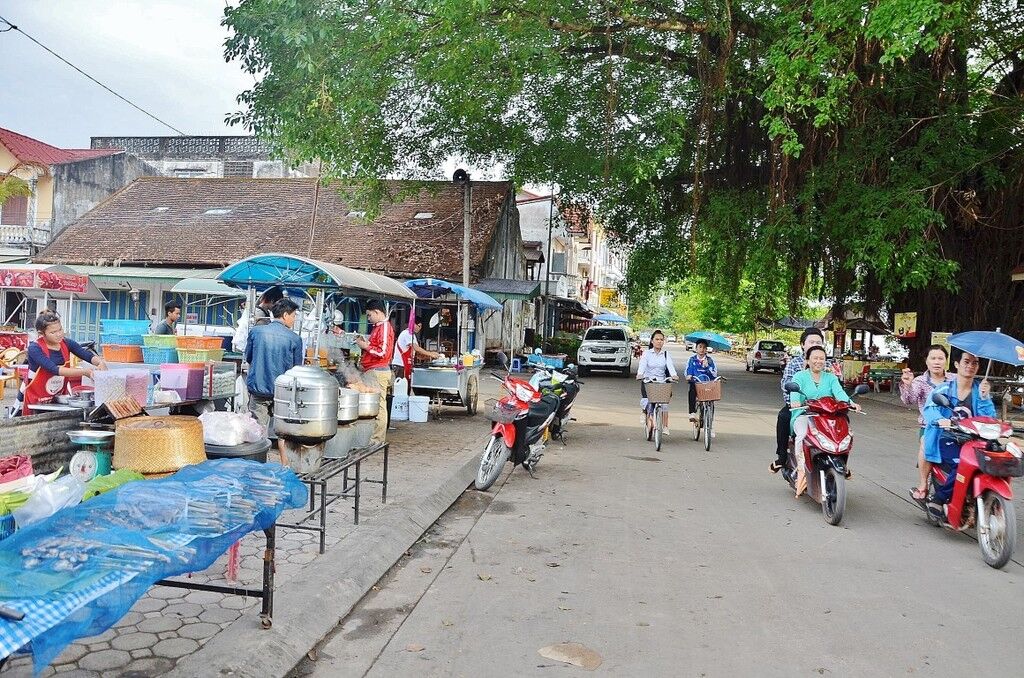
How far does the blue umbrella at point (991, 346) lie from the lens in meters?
7.38

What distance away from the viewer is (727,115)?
66.0 ft

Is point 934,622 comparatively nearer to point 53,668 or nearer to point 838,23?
point 53,668

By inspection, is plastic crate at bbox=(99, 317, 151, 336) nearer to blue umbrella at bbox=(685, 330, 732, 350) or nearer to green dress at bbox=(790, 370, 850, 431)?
blue umbrella at bbox=(685, 330, 732, 350)

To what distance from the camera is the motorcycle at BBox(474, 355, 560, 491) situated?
834 cm

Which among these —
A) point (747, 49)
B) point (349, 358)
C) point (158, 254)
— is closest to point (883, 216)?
point (747, 49)

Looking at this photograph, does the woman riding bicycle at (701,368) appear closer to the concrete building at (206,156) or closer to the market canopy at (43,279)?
the market canopy at (43,279)

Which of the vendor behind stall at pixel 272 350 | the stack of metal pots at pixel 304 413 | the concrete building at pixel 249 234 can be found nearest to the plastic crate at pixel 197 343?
the vendor behind stall at pixel 272 350

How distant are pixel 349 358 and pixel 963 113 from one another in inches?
595

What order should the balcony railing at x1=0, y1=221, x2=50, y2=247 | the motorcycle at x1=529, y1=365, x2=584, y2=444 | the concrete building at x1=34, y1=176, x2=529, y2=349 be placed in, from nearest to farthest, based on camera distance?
the motorcycle at x1=529, y1=365, x2=584, y2=444, the concrete building at x1=34, y1=176, x2=529, y2=349, the balcony railing at x1=0, y1=221, x2=50, y2=247

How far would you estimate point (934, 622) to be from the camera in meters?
4.53

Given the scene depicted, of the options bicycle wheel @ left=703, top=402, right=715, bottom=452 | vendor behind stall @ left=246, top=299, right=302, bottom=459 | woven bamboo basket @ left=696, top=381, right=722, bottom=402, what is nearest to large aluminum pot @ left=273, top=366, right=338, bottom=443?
vendor behind stall @ left=246, top=299, right=302, bottom=459

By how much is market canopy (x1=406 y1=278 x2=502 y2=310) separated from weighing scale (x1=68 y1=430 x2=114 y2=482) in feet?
35.9

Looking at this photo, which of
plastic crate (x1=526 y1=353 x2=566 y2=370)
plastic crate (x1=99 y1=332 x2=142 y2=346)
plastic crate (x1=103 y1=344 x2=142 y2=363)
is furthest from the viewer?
plastic crate (x1=526 y1=353 x2=566 y2=370)

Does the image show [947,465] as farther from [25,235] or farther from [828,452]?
[25,235]
